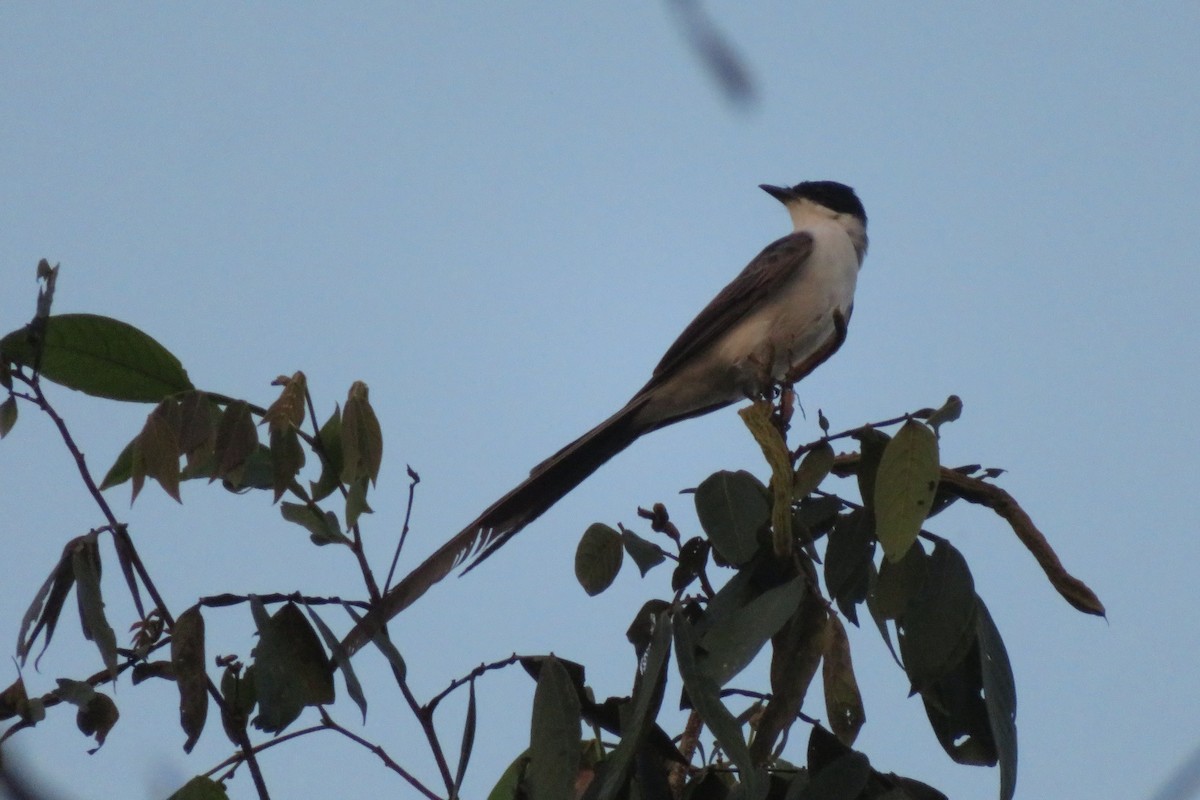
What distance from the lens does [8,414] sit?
2.29 m

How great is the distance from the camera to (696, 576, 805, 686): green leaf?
7.23 ft

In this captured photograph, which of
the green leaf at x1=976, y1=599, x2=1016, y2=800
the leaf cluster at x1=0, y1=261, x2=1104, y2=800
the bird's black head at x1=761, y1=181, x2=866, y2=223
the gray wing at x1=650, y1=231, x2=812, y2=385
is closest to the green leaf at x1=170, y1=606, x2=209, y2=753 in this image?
the leaf cluster at x1=0, y1=261, x2=1104, y2=800

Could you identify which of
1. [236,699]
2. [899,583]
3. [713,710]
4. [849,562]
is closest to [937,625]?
[899,583]

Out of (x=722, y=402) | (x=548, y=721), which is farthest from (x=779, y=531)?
(x=722, y=402)

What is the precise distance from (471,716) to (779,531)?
70 cm

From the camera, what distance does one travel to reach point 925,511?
2.30 m

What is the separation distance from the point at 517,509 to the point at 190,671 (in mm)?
1800

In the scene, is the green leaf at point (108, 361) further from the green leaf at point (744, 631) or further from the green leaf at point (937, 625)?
the green leaf at point (937, 625)

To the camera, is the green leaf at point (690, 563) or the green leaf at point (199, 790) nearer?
the green leaf at point (199, 790)

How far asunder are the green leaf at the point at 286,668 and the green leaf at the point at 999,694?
123 centimetres

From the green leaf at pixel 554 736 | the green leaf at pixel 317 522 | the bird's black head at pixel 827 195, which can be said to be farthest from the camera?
the bird's black head at pixel 827 195

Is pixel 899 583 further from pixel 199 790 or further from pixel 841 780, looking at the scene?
pixel 199 790

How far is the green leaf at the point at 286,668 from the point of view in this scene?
7.39ft

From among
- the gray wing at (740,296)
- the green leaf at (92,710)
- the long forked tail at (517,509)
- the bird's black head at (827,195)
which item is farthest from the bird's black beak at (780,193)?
the green leaf at (92,710)
